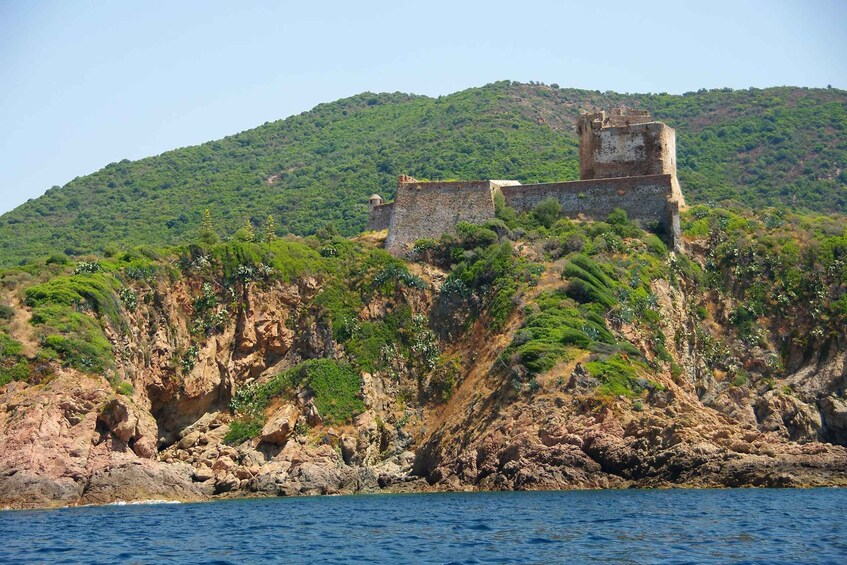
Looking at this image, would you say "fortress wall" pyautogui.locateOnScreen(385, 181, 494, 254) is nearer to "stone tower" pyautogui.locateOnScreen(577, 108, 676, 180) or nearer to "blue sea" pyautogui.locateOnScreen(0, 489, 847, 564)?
"stone tower" pyautogui.locateOnScreen(577, 108, 676, 180)

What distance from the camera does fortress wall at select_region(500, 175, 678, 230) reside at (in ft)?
215

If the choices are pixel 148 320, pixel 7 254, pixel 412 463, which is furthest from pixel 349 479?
pixel 7 254

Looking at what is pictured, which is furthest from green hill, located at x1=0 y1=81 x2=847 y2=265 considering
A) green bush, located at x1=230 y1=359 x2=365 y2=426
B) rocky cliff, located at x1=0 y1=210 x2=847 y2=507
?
green bush, located at x1=230 y1=359 x2=365 y2=426

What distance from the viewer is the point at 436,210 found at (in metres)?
68.2

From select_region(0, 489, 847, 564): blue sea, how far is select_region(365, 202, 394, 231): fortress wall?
27474mm

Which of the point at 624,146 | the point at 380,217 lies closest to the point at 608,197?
the point at 624,146

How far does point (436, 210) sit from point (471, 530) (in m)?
34.7

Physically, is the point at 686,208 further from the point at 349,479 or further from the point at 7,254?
the point at 7,254

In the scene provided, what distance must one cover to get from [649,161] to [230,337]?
78.9 ft

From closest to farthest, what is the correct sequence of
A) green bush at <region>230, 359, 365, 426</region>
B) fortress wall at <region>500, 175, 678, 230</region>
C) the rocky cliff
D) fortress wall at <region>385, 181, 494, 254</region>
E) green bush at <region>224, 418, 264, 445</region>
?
1. the rocky cliff
2. green bush at <region>224, 418, 264, 445</region>
3. green bush at <region>230, 359, 365, 426</region>
4. fortress wall at <region>500, 175, 678, 230</region>
5. fortress wall at <region>385, 181, 494, 254</region>

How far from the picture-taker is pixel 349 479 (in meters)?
53.7

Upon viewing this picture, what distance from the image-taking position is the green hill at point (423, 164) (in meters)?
94.9

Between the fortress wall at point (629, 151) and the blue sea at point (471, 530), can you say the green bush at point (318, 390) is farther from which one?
the fortress wall at point (629, 151)

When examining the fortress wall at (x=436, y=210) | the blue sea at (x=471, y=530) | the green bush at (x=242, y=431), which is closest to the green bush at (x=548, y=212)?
the fortress wall at (x=436, y=210)
